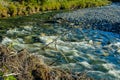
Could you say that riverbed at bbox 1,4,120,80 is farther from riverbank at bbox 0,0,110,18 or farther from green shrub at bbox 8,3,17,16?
riverbank at bbox 0,0,110,18

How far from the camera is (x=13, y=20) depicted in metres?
27.5

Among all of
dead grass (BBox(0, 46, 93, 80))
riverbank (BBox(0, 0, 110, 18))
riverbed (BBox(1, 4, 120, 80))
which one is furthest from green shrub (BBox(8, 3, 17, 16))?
dead grass (BBox(0, 46, 93, 80))

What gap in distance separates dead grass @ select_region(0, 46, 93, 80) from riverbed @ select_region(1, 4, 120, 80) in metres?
0.87

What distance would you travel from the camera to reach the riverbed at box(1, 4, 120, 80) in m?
13.7

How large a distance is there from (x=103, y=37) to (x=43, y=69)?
12.0 meters

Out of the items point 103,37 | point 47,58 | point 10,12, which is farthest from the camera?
point 10,12

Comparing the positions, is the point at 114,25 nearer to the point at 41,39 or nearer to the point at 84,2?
the point at 41,39

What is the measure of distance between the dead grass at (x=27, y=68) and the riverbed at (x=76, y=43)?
869 millimetres

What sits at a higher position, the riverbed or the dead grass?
the dead grass

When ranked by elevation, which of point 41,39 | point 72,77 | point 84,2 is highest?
point 72,77

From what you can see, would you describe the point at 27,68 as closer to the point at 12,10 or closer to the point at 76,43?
the point at 76,43

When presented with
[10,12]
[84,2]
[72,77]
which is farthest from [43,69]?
[84,2]

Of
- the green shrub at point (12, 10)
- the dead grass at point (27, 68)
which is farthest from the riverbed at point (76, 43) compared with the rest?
the green shrub at point (12, 10)

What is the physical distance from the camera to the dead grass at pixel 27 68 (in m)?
9.05
